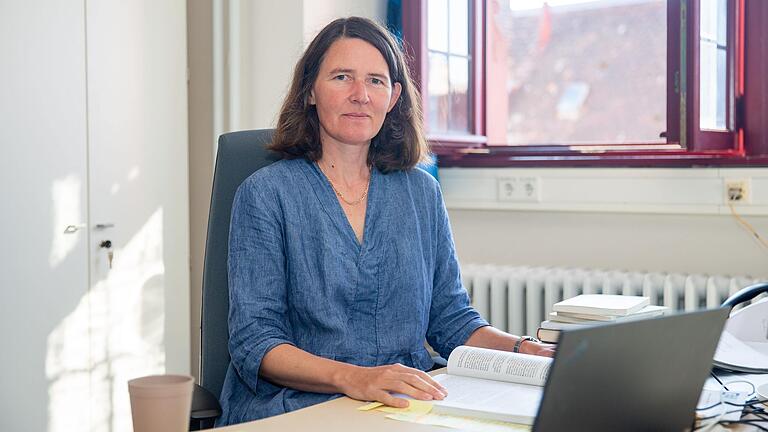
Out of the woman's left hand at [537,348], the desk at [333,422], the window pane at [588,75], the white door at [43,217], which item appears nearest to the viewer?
the desk at [333,422]

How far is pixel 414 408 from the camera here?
1262 millimetres

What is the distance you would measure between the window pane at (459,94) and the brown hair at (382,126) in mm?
1285

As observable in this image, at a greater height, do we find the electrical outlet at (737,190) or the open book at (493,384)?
the electrical outlet at (737,190)

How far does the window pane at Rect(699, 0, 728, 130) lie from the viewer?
267 centimetres

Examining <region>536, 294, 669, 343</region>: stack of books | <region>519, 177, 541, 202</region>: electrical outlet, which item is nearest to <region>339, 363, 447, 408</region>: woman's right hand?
<region>536, 294, 669, 343</region>: stack of books

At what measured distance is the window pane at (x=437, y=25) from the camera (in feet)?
10.3

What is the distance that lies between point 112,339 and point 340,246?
54.5 inches

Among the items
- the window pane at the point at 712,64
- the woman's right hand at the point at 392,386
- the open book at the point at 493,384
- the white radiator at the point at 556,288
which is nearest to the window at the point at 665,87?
the window pane at the point at 712,64

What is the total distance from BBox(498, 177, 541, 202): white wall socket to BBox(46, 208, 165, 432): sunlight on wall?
118 cm

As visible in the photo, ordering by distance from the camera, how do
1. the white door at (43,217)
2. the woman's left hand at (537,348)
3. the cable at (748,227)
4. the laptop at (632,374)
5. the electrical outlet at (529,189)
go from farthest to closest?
the electrical outlet at (529,189)
the cable at (748,227)
the white door at (43,217)
the woman's left hand at (537,348)
the laptop at (632,374)

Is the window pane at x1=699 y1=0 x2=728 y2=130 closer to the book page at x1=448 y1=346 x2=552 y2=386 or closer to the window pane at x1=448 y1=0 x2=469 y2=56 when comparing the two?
the window pane at x1=448 y1=0 x2=469 y2=56

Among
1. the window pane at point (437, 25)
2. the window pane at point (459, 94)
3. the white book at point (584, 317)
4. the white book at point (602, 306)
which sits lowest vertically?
the white book at point (584, 317)

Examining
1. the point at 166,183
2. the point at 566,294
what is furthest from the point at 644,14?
the point at 166,183

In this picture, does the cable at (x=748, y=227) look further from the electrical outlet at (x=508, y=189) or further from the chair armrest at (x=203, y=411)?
the chair armrest at (x=203, y=411)
